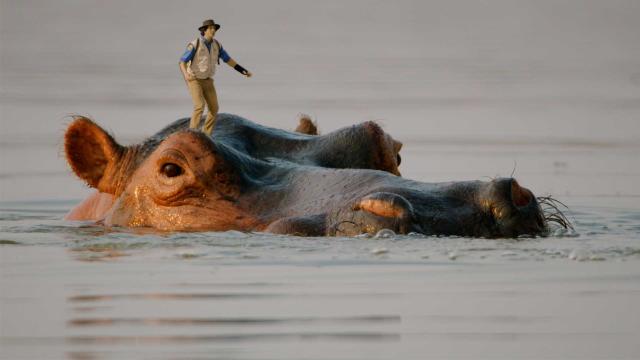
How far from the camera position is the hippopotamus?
37.0 ft

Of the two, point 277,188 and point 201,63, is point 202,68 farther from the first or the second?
point 277,188

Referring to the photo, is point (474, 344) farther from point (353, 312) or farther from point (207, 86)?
point (207, 86)

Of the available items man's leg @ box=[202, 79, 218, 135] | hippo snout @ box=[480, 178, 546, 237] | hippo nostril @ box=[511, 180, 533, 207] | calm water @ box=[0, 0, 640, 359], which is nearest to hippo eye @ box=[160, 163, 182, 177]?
calm water @ box=[0, 0, 640, 359]

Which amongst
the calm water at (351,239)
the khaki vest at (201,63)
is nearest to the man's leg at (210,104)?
the khaki vest at (201,63)

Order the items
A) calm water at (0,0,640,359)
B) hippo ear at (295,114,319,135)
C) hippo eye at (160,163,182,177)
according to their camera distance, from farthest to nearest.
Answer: hippo ear at (295,114,319,135) < hippo eye at (160,163,182,177) < calm water at (0,0,640,359)

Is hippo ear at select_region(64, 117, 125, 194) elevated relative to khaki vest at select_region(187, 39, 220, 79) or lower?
lower

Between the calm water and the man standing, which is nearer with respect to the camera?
the calm water

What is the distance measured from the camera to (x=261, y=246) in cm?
1167

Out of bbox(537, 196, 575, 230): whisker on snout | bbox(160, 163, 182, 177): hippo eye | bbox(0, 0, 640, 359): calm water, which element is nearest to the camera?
bbox(0, 0, 640, 359): calm water

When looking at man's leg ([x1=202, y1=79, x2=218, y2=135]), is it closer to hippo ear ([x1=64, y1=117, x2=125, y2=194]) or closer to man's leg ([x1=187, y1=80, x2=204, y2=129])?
man's leg ([x1=187, y1=80, x2=204, y2=129])

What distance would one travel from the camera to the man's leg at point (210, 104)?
1311cm

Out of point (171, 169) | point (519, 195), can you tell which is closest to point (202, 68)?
point (171, 169)

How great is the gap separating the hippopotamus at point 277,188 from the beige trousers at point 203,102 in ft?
0.34

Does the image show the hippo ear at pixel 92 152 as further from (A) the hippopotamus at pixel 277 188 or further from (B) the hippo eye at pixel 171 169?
(B) the hippo eye at pixel 171 169
